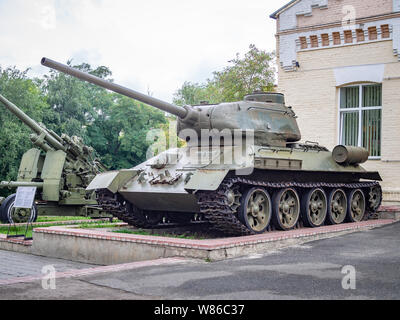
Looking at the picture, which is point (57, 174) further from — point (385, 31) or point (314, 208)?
point (385, 31)

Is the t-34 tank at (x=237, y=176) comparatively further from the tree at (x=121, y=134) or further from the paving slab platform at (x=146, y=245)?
the tree at (x=121, y=134)

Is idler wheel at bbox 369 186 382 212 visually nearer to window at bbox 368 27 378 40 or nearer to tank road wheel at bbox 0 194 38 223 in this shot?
window at bbox 368 27 378 40

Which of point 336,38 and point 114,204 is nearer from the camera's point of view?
point 114,204

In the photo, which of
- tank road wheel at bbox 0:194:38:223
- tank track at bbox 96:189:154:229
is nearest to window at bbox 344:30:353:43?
tank track at bbox 96:189:154:229

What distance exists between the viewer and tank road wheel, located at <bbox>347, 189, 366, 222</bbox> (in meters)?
13.7

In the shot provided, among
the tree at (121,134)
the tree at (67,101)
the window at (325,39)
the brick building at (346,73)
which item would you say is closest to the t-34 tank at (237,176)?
the brick building at (346,73)

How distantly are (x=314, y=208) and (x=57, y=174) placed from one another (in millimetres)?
7841

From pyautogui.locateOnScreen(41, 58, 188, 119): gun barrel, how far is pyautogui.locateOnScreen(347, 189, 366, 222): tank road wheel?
4.77 meters

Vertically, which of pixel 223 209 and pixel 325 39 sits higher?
pixel 325 39

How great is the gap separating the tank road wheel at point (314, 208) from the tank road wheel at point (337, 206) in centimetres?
22

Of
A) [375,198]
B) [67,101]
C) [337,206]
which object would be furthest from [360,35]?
[67,101]

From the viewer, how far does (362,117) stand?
56.4 feet
